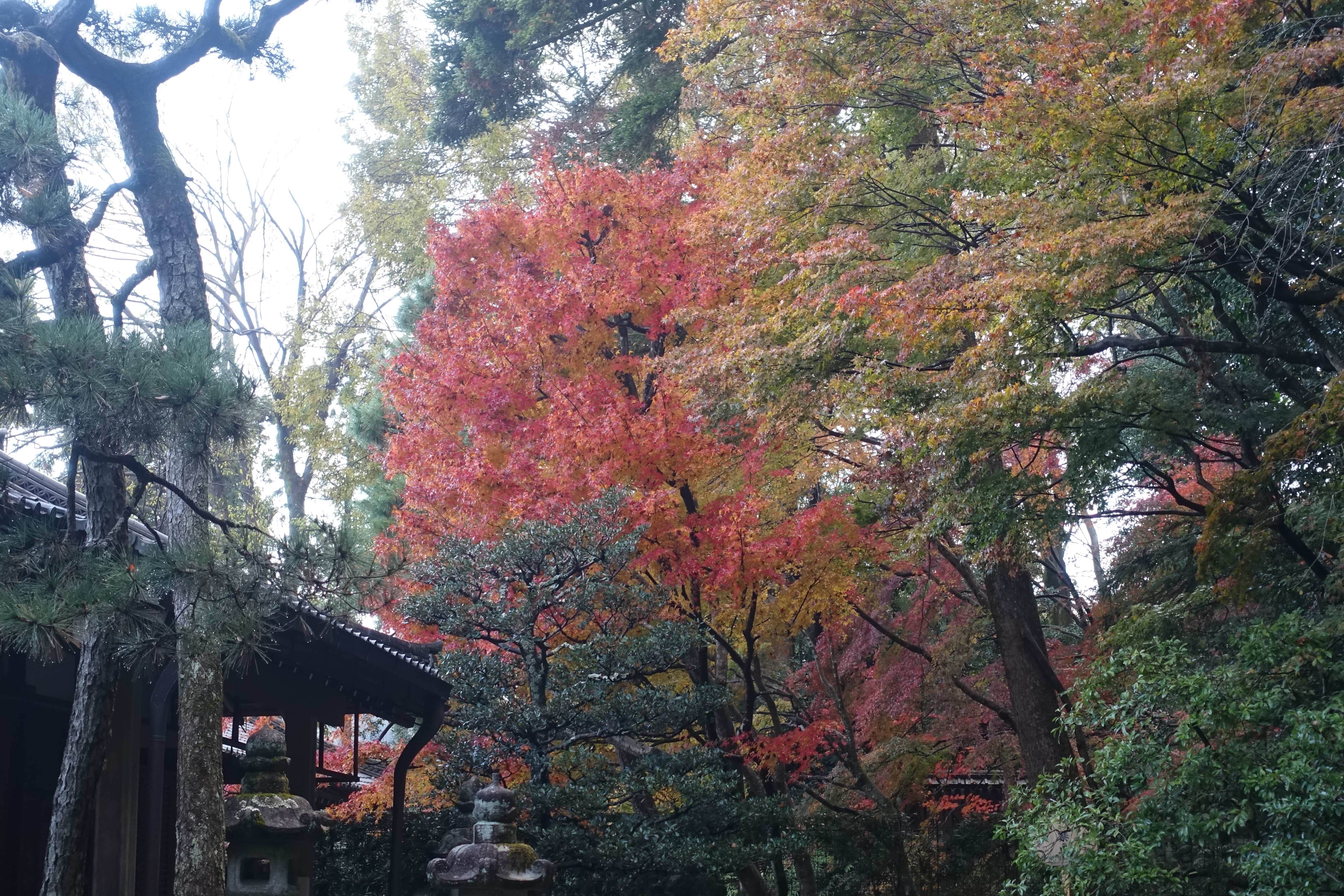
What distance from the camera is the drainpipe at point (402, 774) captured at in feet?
32.0

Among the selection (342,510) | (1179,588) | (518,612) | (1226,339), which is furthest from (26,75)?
(1179,588)

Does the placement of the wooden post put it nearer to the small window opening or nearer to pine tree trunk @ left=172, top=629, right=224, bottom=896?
pine tree trunk @ left=172, top=629, right=224, bottom=896

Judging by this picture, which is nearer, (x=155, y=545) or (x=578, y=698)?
(x=155, y=545)

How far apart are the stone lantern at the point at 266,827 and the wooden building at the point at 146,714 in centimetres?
21

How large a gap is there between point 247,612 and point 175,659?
1.34 m

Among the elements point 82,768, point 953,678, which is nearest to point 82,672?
point 82,768

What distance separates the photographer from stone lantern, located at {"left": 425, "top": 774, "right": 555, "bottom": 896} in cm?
611

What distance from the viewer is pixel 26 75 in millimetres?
6918

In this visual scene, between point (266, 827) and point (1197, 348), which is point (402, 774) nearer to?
point (266, 827)

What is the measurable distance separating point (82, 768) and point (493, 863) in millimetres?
2442

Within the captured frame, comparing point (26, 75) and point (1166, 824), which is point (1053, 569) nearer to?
point (1166, 824)

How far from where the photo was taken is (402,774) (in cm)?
992

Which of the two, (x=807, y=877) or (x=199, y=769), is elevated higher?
(x=199, y=769)

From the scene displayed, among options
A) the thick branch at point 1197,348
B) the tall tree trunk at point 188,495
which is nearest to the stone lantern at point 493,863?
the tall tree trunk at point 188,495
